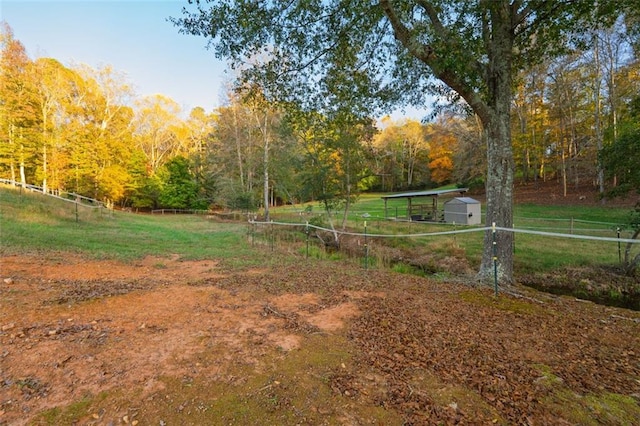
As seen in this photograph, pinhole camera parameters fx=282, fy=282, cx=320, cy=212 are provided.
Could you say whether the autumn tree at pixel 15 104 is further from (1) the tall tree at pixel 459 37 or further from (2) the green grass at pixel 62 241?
(1) the tall tree at pixel 459 37

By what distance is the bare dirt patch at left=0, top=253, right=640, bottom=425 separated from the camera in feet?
6.64

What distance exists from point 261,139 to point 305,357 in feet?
72.3

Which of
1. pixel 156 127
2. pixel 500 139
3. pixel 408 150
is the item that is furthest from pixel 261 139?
pixel 408 150

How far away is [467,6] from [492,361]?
21.0ft

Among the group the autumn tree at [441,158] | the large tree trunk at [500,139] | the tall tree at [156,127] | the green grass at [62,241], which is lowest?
the green grass at [62,241]

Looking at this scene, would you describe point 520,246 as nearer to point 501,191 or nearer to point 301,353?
point 501,191

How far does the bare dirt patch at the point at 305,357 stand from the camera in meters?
2.02

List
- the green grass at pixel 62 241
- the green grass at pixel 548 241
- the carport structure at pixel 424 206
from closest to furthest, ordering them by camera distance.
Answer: the green grass at pixel 62 241
the green grass at pixel 548 241
the carport structure at pixel 424 206

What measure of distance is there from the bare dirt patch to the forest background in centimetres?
564

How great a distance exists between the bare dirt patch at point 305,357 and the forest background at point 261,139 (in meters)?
5.64

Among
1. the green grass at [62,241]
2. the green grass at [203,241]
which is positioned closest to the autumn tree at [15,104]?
the green grass at [203,241]

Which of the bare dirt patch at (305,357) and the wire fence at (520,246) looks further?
the wire fence at (520,246)

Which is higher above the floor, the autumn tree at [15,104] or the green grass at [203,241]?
the autumn tree at [15,104]

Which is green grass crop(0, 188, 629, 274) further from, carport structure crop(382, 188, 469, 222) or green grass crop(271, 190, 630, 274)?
carport structure crop(382, 188, 469, 222)
